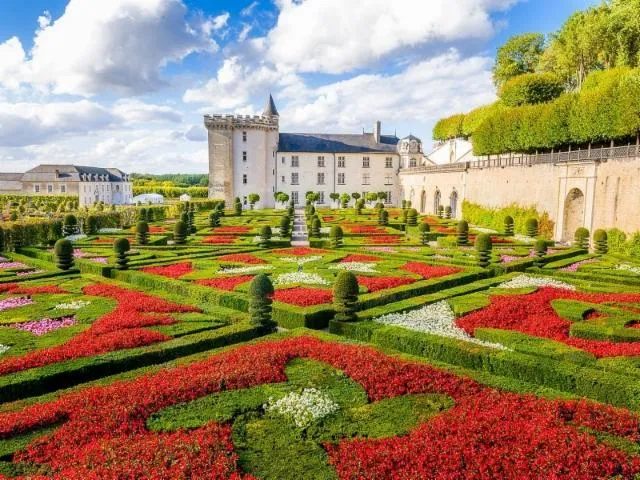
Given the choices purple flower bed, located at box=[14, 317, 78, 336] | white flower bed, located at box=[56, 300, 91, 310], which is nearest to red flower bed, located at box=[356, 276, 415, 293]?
white flower bed, located at box=[56, 300, 91, 310]

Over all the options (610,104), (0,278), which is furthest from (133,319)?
(610,104)

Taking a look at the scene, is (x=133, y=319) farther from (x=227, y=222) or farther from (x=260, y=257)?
(x=227, y=222)

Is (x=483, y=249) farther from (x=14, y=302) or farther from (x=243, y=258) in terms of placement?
(x=14, y=302)

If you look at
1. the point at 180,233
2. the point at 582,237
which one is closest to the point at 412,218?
the point at 582,237

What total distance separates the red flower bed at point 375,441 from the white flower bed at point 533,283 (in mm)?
8304

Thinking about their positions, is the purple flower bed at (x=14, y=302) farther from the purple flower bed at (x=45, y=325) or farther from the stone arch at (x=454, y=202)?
the stone arch at (x=454, y=202)

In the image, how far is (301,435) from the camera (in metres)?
6.32

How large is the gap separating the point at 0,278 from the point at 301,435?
13.6 metres

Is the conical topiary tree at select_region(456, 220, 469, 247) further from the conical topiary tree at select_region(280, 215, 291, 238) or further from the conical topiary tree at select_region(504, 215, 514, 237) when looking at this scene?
the conical topiary tree at select_region(280, 215, 291, 238)

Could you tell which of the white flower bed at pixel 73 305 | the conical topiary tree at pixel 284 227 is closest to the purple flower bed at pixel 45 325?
the white flower bed at pixel 73 305

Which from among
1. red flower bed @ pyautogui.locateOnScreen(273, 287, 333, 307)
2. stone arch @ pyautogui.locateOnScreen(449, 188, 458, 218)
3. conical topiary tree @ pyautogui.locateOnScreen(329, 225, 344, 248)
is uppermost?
stone arch @ pyautogui.locateOnScreen(449, 188, 458, 218)

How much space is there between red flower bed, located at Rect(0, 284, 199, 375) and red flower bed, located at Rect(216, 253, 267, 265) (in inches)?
242

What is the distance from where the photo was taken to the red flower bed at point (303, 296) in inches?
499

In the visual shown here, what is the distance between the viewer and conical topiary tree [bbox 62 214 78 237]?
27.2 meters
